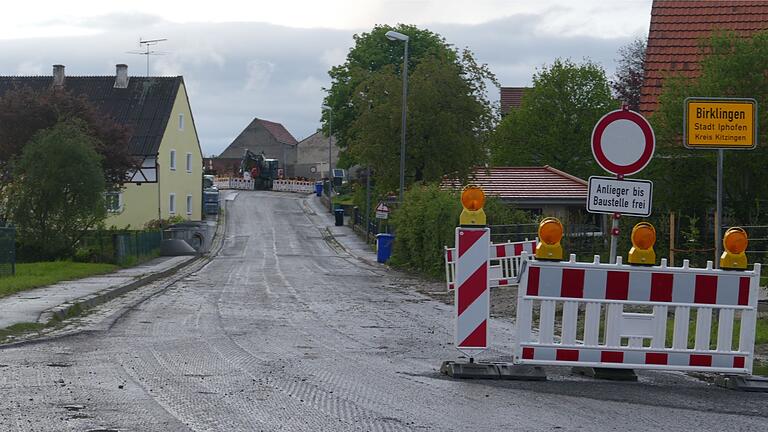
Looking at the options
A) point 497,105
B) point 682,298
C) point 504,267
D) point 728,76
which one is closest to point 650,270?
point 682,298

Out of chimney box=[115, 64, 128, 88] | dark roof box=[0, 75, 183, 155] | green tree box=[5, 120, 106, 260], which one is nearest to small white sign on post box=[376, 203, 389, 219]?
green tree box=[5, 120, 106, 260]

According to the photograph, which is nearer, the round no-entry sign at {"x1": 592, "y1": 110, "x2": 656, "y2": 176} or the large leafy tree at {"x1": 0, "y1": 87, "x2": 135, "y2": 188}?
the round no-entry sign at {"x1": 592, "y1": 110, "x2": 656, "y2": 176}

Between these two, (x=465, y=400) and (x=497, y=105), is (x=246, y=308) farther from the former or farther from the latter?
(x=497, y=105)

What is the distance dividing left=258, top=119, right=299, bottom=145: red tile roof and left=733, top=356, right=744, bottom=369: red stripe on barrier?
13465cm

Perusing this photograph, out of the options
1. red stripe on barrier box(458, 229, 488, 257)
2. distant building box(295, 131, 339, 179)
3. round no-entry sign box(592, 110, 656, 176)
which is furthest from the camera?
distant building box(295, 131, 339, 179)

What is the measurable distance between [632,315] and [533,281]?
3.41 ft

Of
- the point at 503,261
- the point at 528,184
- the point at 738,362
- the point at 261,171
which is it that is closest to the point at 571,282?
the point at 738,362

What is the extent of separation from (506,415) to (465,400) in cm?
64

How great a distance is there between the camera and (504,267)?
25953 millimetres

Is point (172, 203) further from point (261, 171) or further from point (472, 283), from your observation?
point (472, 283)

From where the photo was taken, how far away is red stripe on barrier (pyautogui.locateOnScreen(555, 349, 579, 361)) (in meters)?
9.79

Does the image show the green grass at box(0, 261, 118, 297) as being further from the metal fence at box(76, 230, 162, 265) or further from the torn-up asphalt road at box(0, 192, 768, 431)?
the torn-up asphalt road at box(0, 192, 768, 431)

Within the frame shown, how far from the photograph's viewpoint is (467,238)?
32.4 ft

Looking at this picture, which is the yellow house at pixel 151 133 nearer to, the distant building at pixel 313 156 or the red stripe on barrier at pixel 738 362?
the distant building at pixel 313 156
